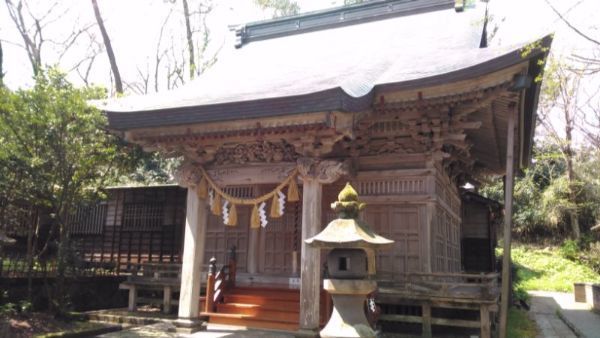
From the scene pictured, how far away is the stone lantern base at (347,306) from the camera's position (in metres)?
5.46

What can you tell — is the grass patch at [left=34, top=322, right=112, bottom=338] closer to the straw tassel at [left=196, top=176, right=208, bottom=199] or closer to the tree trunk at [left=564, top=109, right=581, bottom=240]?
the straw tassel at [left=196, top=176, right=208, bottom=199]

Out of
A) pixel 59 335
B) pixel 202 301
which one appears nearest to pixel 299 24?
pixel 202 301

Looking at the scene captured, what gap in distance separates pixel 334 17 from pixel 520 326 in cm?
1032

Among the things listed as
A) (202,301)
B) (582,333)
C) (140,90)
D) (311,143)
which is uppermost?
(140,90)

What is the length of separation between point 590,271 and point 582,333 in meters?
14.1

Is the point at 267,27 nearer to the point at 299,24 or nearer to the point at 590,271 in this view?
the point at 299,24

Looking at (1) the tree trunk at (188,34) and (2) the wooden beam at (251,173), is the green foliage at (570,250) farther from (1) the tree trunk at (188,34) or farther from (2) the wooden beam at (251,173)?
(2) the wooden beam at (251,173)

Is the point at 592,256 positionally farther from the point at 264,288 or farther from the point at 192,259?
the point at 192,259

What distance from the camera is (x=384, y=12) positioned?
14.1 meters

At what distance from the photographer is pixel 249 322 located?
28.5 ft

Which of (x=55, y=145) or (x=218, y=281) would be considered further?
(x=218, y=281)

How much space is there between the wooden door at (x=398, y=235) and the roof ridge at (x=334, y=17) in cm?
729

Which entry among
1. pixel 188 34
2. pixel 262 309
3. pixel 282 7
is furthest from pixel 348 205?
pixel 282 7

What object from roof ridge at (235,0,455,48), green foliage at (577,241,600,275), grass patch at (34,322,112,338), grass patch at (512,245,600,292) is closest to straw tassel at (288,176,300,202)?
grass patch at (34,322,112,338)
